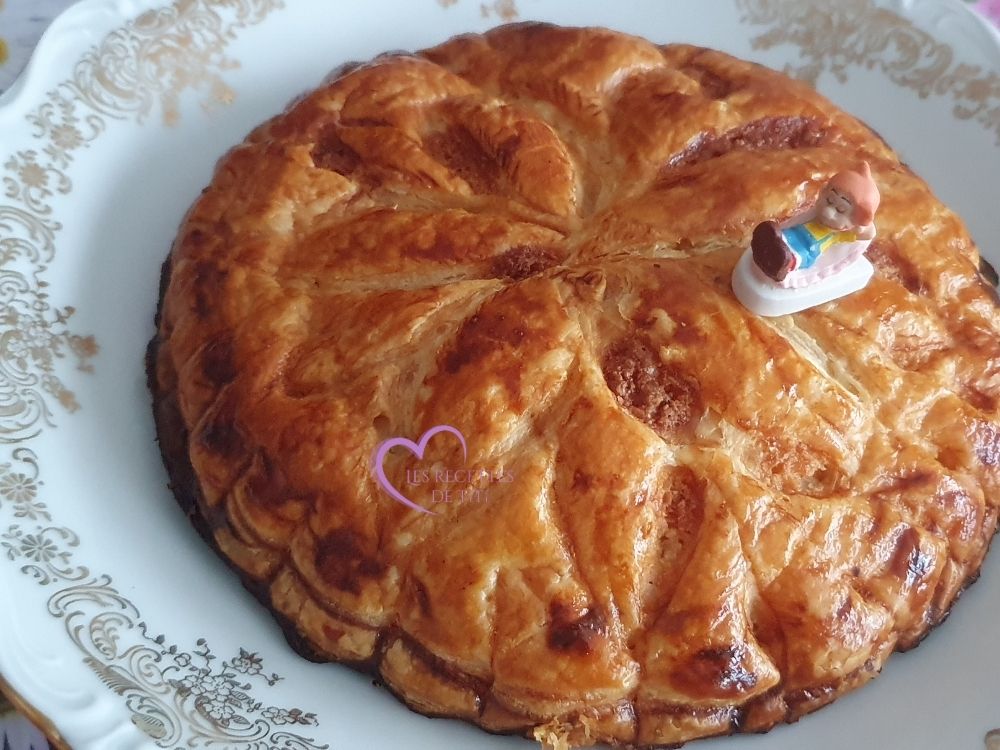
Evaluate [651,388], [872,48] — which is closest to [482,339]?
[651,388]

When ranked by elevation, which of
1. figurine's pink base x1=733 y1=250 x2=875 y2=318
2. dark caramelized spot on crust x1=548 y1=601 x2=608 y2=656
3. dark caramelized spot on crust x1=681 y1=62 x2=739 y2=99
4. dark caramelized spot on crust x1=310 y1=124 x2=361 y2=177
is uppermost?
dark caramelized spot on crust x1=681 y1=62 x2=739 y2=99

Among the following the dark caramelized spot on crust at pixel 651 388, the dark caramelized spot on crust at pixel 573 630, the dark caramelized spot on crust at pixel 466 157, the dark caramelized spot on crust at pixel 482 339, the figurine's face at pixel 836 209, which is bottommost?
the dark caramelized spot on crust at pixel 573 630

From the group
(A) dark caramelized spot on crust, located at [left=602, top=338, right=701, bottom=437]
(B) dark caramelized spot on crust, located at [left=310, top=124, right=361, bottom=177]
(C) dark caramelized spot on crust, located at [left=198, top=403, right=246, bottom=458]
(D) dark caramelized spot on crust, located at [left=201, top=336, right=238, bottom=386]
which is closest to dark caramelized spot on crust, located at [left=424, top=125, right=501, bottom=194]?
(B) dark caramelized spot on crust, located at [left=310, top=124, right=361, bottom=177]

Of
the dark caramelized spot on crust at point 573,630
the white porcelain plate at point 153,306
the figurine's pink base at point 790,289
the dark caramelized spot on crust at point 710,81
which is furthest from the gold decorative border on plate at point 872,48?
the dark caramelized spot on crust at point 573,630

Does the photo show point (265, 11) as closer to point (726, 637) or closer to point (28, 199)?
point (28, 199)

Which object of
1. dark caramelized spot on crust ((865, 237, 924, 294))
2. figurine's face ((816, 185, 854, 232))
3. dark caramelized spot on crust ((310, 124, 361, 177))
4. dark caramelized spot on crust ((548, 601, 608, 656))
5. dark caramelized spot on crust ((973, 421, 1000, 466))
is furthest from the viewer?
dark caramelized spot on crust ((310, 124, 361, 177))

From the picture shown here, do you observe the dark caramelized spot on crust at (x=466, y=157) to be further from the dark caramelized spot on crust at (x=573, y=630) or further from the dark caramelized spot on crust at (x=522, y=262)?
the dark caramelized spot on crust at (x=573, y=630)

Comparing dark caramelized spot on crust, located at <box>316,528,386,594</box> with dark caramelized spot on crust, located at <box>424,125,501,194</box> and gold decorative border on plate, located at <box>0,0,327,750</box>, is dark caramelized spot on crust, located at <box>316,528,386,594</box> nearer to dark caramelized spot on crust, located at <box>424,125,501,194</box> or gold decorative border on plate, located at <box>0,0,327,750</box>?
gold decorative border on plate, located at <box>0,0,327,750</box>
